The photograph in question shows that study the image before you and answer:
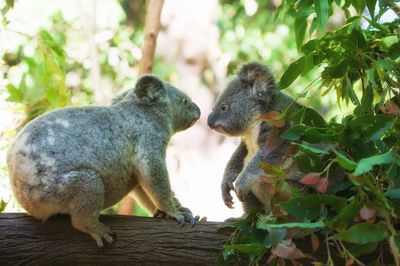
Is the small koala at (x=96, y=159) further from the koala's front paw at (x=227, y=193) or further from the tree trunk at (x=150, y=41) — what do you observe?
the tree trunk at (x=150, y=41)

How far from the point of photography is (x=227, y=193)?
3744mm

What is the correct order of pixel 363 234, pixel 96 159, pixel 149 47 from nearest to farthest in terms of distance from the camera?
pixel 363 234
pixel 96 159
pixel 149 47

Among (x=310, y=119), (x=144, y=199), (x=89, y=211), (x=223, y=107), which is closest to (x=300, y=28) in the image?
(x=223, y=107)

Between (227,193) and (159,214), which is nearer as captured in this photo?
(159,214)

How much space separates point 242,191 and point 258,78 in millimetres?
726

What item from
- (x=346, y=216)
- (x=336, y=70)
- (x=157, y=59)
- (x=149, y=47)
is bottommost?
(x=346, y=216)

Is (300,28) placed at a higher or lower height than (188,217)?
higher

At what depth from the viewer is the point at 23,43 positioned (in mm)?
5410

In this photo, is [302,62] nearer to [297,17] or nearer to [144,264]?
[297,17]

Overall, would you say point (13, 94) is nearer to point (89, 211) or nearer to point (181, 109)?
point (181, 109)

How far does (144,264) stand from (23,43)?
2949 mm

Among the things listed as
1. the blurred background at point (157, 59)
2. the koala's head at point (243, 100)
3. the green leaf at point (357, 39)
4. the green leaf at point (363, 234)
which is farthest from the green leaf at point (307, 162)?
the koala's head at point (243, 100)

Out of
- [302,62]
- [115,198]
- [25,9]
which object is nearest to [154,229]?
[115,198]

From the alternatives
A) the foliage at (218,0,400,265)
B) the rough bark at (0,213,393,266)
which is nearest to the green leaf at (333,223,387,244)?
the foliage at (218,0,400,265)
